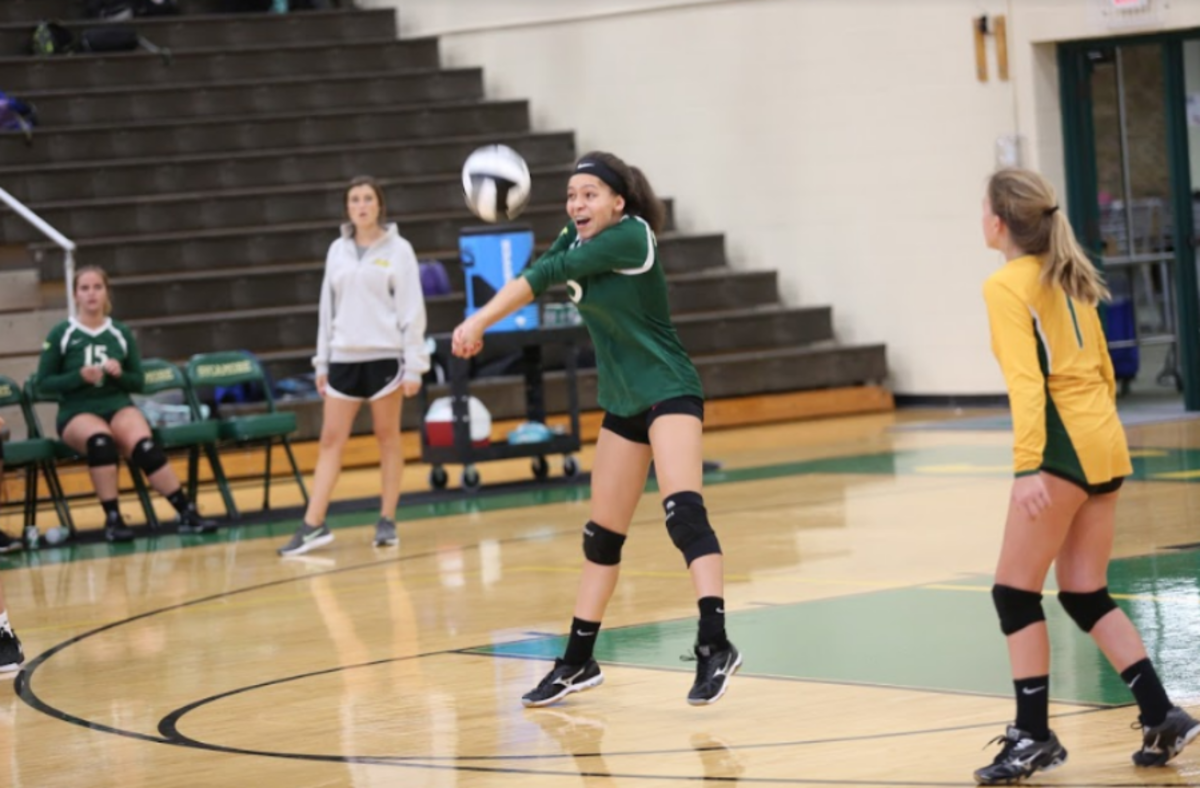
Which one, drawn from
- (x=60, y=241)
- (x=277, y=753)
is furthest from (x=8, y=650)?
(x=60, y=241)

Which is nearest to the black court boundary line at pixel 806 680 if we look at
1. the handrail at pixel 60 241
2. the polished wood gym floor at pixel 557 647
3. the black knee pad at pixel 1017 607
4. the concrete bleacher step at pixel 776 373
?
the polished wood gym floor at pixel 557 647

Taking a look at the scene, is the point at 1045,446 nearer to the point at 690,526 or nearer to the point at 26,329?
the point at 690,526

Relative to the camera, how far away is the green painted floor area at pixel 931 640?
6.06 metres

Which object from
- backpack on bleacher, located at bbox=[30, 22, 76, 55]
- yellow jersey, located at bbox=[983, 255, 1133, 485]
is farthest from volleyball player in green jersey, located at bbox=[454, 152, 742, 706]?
backpack on bleacher, located at bbox=[30, 22, 76, 55]

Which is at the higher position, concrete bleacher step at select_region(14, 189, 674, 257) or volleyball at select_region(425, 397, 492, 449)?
concrete bleacher step at select_region(14, 189, 674, 257)

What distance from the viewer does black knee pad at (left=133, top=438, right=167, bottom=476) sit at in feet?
38.9

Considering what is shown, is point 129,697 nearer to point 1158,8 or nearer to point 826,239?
point 1158,8

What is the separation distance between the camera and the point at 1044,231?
4.87m

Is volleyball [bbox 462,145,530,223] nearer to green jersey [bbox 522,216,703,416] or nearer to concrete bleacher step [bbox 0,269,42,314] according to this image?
green jersey [bbox 522,216,703,416]

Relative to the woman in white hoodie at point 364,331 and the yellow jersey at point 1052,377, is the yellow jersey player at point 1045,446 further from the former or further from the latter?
the woman in white hoodie at point 364,331

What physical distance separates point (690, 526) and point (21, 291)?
8593 millimetres

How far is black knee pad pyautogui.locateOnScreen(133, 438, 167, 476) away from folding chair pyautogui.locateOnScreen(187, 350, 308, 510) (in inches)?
20.1

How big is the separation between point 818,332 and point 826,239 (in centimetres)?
82

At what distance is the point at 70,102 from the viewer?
59.8 feet
